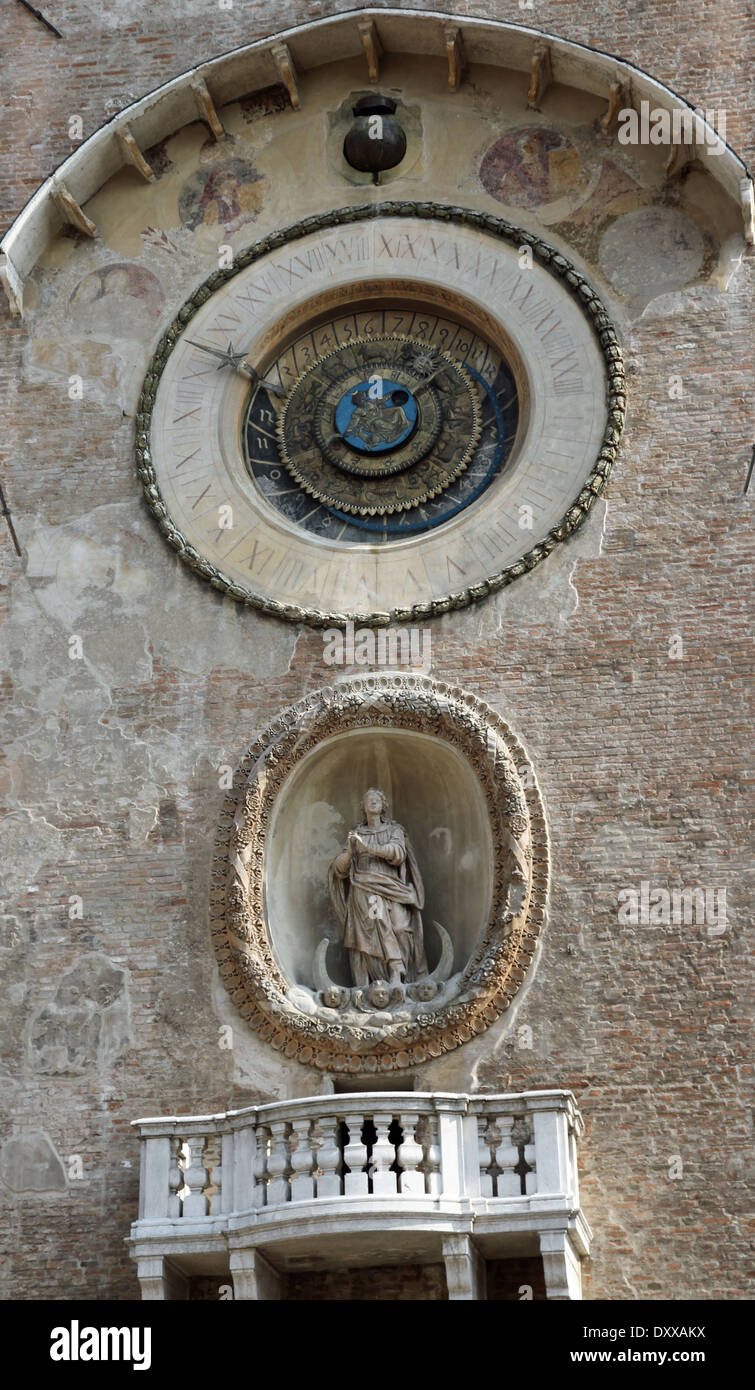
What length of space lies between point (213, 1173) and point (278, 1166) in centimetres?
51

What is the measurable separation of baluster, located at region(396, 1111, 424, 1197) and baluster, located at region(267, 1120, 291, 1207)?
0.66 m

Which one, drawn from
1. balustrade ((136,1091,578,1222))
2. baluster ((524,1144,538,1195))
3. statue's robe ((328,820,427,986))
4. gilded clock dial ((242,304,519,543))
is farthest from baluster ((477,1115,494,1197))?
gilded clock dial ((242,304,519,543))

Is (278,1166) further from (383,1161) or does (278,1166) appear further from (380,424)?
(380,424)

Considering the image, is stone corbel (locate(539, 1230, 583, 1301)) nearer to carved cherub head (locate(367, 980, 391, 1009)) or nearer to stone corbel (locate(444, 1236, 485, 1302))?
stone corbel (locate(444, 1236, 485, 1302))

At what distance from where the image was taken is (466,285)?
15.6 m

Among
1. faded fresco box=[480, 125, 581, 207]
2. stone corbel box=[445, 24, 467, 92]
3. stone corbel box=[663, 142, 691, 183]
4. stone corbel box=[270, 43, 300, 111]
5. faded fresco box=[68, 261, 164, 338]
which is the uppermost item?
stone corbel box=[270, 43, 300, 111]

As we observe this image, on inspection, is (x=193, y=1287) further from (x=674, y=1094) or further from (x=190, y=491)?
(x=190, y=491)

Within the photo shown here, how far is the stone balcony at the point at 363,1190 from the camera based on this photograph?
12.8 metres

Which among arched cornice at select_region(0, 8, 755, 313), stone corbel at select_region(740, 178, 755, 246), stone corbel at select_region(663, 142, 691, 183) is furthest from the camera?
arched cornice at select_region(0, 8, 755, 313)

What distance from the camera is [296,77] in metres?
16.3

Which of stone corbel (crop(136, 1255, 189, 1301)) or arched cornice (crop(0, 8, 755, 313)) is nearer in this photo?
stone corbel (crop(136, 1255, 189, 1301))

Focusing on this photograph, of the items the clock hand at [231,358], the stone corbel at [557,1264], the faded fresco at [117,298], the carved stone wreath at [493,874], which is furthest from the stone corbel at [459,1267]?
the faded fresco at [117,298]

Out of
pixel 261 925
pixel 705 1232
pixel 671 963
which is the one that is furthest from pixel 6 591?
pixel 705 1232

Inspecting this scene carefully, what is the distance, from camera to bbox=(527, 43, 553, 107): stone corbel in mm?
15586
